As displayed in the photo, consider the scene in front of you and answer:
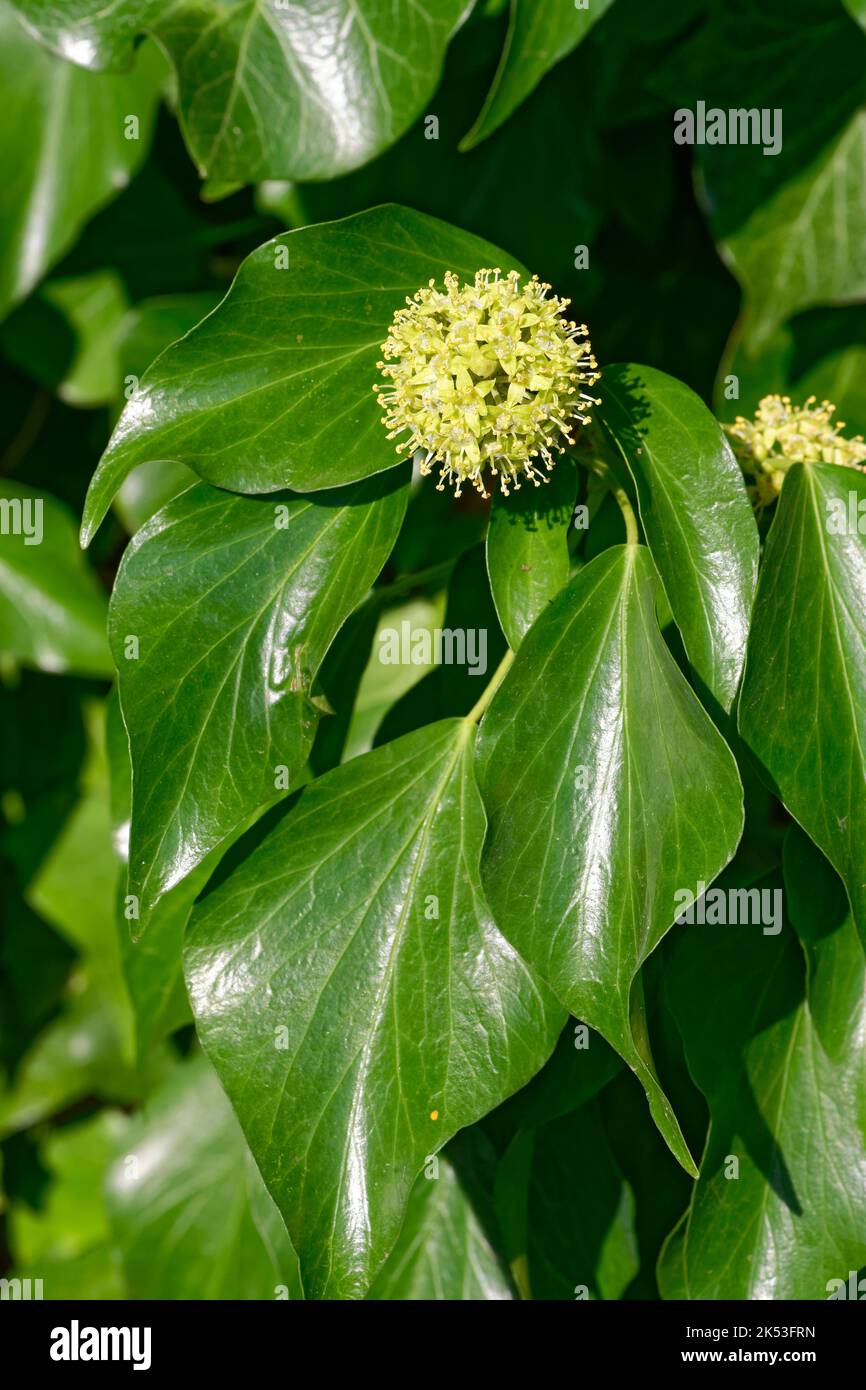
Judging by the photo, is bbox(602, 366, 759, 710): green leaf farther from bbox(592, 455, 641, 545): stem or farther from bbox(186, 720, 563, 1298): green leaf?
bbox(186, 720, 563, 1298): green leaf

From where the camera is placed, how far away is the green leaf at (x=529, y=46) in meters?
0.83

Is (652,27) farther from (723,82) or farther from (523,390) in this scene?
(523,390)

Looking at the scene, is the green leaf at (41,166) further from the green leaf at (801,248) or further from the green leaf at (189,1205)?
the green leaf at (189,1205)

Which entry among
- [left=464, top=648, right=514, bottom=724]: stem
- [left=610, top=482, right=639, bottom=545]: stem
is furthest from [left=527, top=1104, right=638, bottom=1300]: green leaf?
[left=610, top=482, right=639, bottom=545]: stem

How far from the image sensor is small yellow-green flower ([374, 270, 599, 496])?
71 cm

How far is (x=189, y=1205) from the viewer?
4.52 feet

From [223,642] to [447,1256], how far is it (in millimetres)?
578

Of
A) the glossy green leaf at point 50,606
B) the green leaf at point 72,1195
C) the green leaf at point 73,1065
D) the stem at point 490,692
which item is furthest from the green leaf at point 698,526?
the green leaf at point 72,1195

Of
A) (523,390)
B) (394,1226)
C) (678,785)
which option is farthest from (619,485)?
(394,1226)

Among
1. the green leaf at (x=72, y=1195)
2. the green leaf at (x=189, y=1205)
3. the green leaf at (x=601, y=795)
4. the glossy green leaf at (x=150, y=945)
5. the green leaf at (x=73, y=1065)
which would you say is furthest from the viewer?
the green leaf at (x=72, y=1195)

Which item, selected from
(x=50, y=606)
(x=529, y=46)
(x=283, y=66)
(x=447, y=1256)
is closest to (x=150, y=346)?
(x=50, y=606)

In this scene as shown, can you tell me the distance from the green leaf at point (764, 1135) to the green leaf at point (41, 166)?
0.87m

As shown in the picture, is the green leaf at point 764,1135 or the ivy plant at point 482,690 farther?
the green leaf at point 764,1135

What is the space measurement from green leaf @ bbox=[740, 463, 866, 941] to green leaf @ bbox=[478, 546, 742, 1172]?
0.19ft
